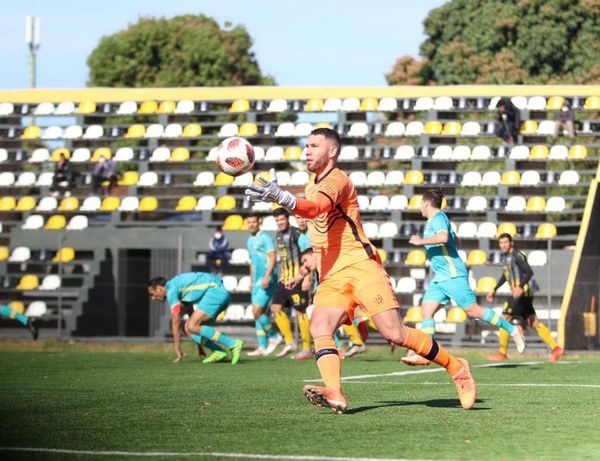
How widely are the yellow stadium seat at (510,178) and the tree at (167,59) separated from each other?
3728 centimetres

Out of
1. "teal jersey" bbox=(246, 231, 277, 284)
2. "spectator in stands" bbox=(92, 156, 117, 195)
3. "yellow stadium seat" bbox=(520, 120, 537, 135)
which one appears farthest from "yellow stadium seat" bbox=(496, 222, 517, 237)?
"spectator in stands" bbox=(92, 156, 117, 195)

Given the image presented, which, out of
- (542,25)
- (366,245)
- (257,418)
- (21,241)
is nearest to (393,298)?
(366,245)

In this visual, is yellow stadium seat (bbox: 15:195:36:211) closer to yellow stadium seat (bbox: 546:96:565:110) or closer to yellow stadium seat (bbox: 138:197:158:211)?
yellow stadium seat (bbox: 138:197:158:211)

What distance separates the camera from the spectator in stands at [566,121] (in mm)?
30172

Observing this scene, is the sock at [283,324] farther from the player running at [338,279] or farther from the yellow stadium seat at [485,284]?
the player running at [338,279]

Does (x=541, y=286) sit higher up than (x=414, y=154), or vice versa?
(x=414, y=154)

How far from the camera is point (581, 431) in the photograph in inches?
380

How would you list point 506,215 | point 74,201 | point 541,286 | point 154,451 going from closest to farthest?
point 154,451 → point 541,286 → point 506,215 → point 74,201

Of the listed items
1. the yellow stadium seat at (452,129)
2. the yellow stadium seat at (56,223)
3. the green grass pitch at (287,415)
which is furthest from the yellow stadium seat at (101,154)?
the green grass pitch at (287,415)

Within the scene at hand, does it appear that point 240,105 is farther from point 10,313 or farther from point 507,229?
point 10,313

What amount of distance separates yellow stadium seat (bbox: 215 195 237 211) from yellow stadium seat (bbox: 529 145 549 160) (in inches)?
264

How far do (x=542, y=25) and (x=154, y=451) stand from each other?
46.5 metres

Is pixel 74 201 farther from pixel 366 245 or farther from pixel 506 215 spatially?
pixel 366 245

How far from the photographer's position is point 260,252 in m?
22.6
